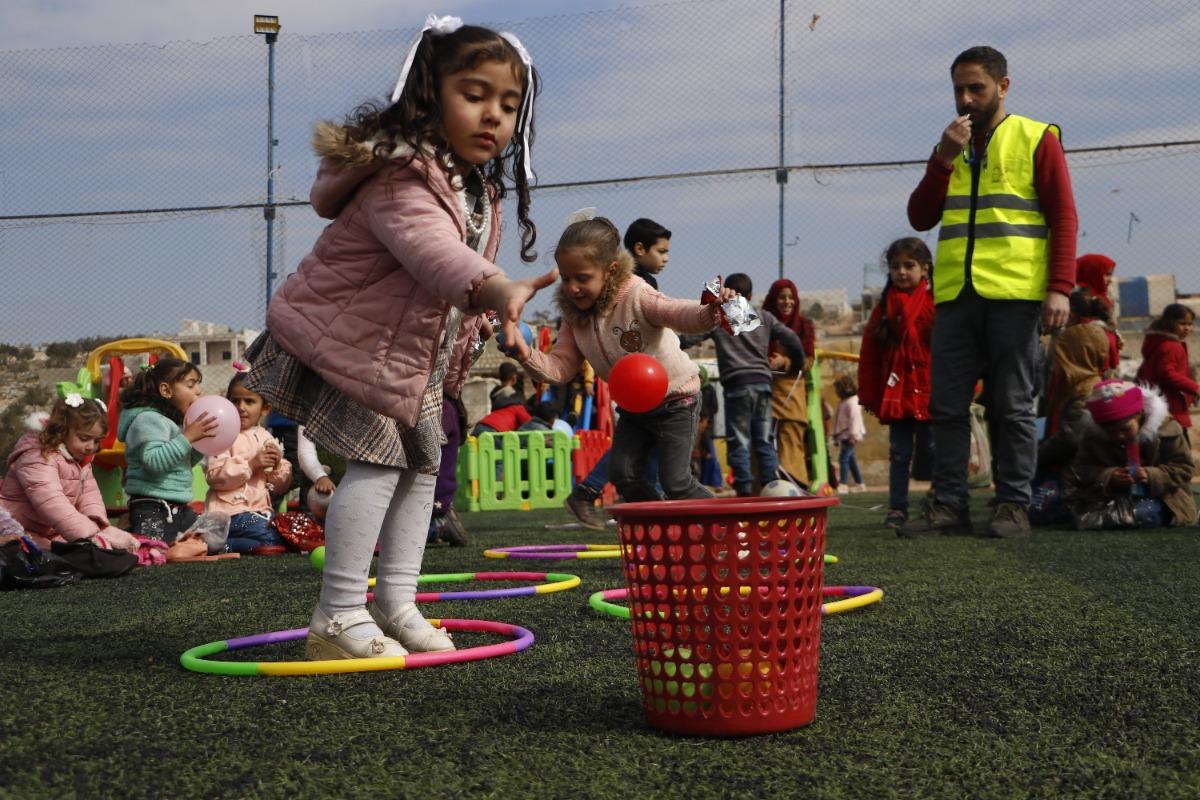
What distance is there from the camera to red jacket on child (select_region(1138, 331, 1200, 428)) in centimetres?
745

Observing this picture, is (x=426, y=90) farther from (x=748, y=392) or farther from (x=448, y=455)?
(x=748, y=392)

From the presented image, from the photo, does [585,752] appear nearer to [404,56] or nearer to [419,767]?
[419,767]

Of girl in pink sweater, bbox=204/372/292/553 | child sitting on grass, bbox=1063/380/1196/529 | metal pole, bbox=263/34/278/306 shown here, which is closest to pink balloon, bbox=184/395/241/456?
girl in pink sweater, bbox=204/372/292/553

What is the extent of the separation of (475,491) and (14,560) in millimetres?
6543

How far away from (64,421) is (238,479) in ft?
4.37

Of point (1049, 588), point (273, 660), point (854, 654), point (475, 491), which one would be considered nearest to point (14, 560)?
point (273, 660)

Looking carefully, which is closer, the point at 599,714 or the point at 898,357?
the point at 599,714

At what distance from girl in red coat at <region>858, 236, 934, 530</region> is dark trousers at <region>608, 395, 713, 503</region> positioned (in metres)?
1.99

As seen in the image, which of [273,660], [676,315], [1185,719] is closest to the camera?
[1185,719]

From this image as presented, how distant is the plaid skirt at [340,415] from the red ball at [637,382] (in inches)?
44.2

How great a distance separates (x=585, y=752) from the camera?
1.86 meters

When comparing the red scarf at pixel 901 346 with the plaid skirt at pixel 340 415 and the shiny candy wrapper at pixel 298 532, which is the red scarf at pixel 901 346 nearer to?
the shiny candy wrapper at pixel 298 532

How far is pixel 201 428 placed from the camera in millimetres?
6098

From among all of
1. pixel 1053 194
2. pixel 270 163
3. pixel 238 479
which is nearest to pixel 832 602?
pixel 1053 194
